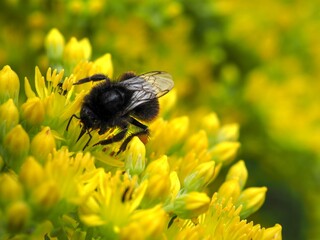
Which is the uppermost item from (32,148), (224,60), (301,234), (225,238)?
(224,60)

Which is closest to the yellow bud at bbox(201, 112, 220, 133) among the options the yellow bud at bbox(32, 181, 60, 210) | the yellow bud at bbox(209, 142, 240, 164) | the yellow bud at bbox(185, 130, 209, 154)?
the yellow bud at bbox(209, 142, 240, 164)

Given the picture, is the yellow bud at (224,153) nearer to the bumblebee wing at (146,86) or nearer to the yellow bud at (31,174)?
the bumblebee wing at (146,86)

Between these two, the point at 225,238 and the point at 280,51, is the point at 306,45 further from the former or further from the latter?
the point at 225,238

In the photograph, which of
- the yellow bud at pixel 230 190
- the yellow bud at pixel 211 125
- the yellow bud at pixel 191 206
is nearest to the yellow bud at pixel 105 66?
the yellow bud at pixel 211 125

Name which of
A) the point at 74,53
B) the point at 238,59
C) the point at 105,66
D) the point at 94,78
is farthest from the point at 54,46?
the point at 238,59

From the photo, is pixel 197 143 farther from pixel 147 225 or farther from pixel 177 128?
pixel 147 225

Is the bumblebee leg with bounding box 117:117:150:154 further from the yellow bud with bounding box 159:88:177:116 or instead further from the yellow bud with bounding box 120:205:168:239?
the yellow bud with bounding box 120:205:168:239

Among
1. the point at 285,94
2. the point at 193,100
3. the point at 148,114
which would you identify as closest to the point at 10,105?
the point at 148,114
